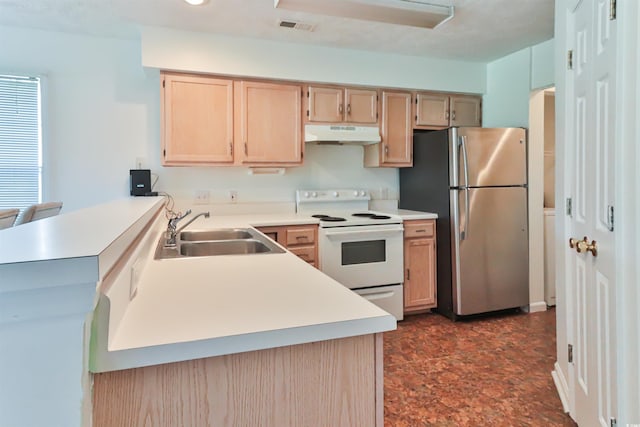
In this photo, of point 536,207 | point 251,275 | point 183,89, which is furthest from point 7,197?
point 536,207

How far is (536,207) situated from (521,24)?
1565 millimetres

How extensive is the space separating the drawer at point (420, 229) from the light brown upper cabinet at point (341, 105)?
990 mm

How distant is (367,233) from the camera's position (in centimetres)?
325

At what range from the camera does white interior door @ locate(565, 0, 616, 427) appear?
1.37m

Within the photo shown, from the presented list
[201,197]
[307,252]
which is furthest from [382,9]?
[201,197]

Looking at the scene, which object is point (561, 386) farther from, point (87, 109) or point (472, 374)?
point (87, 109)

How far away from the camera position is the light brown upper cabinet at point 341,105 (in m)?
3.41

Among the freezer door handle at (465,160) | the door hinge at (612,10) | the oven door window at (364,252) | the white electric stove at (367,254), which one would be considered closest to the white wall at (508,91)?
the freezer door handle at (465,160)

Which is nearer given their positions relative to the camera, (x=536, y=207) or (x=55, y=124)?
(x=55, y=124)

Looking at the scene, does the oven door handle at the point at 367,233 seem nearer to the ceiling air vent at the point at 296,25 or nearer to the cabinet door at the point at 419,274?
the cabinet door at the point at 419,274

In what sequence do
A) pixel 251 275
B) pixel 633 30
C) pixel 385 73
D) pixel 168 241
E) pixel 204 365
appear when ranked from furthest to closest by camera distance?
1. pixel 385 73
2. pixel 168 241
3. pixel 251 275
4. pixel 633 30
5. pixel 204 365

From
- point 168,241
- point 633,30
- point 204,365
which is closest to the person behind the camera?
point 204,365

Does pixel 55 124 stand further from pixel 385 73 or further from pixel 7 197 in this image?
pixel 385 73

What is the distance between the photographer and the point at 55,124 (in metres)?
3.08
